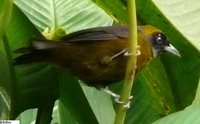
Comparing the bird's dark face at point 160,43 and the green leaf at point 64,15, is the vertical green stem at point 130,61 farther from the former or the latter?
→ the bird's dark face at point 160,43

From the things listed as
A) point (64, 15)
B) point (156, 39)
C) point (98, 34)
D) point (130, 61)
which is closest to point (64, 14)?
point (64, 15)

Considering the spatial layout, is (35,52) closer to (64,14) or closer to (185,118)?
(64,14)

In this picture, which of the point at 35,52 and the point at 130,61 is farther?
the point at 35,52

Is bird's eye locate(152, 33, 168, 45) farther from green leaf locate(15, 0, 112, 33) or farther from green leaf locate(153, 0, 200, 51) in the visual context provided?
green leaf locate(153, 0, 200, 51)

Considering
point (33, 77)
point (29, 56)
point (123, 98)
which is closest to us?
point (123, 98)

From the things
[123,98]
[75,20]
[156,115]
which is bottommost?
[156,115]

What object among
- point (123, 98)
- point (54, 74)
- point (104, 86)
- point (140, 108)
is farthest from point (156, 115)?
point (123, 98)

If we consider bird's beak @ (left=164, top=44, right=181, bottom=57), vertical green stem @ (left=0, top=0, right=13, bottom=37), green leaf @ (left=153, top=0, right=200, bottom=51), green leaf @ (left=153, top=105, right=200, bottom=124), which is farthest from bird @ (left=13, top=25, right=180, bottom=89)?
vertical green stem @ (left=0, top=0, right=13, bottom=37)

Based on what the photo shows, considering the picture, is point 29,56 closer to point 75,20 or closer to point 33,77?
point 33,77
